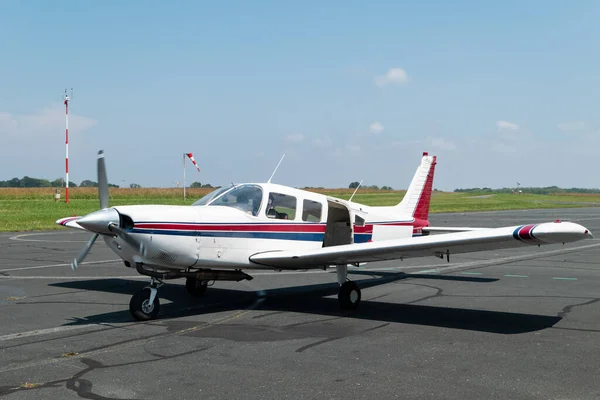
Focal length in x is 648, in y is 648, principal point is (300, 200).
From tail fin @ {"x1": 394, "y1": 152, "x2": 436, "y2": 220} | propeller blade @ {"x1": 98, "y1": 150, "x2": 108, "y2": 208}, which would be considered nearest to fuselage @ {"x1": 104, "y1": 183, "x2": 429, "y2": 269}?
propeller blade @ {"x1": 98, "y1": 150, "x2": 108, "y2": 208}

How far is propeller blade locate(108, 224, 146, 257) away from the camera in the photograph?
30.0ft

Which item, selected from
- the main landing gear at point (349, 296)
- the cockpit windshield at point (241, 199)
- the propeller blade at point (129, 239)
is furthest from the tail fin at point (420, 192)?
the propeller blade at point (129, 239)

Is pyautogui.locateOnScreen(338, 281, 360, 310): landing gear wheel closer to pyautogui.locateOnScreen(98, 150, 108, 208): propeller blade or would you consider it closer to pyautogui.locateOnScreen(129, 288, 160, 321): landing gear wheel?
pyautogui.locateOnScreen(129, 288, 160, 321): landing gear wheel

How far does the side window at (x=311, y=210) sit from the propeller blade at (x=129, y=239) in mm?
3144

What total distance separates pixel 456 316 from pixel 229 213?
3916 mm

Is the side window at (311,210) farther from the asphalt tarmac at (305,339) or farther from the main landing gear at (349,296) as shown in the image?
the asphalt tarmac at (305,339)

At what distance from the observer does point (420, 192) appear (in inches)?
592

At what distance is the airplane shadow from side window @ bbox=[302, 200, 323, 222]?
1.48m

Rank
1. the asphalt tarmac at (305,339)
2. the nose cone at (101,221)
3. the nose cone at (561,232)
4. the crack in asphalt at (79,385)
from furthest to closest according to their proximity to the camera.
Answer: the nose cone at (101,221) < the nose cone at (561,232) < the asphalt tarmac at (305,339) < the crack in asphalt at (79,385)

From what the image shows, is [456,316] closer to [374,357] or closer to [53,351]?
[374,357]

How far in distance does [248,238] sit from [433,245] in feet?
9.66

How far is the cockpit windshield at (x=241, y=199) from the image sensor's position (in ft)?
35.2

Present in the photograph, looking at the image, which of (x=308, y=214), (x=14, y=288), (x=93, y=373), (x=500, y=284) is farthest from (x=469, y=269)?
(x=93, y=373)

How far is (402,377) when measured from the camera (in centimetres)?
653
